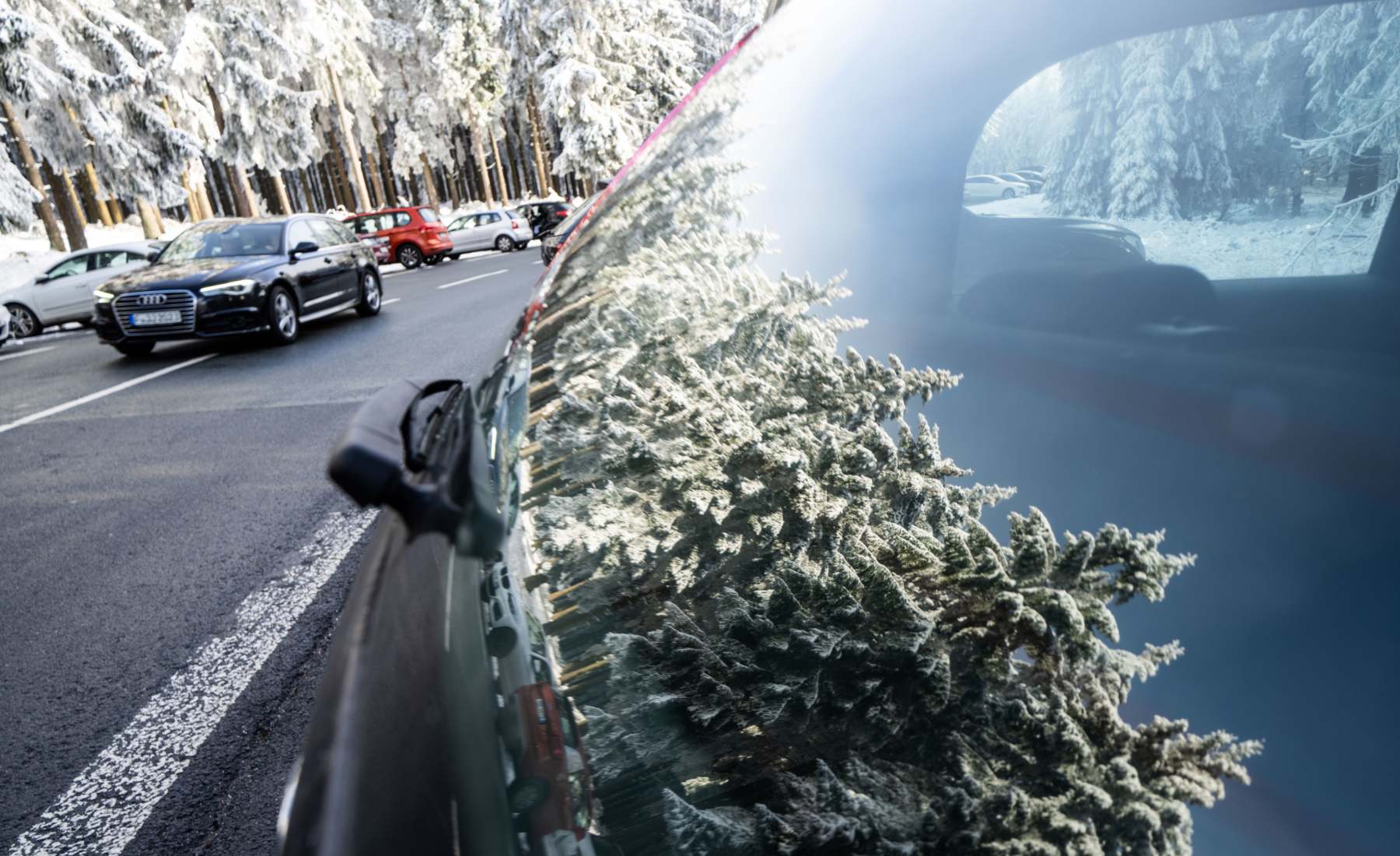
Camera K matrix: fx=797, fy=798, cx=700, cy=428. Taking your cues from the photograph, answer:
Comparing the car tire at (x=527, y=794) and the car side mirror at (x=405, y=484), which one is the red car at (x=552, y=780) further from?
the car side mirror at (x=405, y=484)

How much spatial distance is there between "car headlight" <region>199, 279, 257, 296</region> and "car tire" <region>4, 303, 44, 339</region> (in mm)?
6751

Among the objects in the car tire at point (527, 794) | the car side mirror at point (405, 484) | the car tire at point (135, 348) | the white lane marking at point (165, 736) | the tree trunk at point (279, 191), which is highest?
the tree trunk at point (279, 191)

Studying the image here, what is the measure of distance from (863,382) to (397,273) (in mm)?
21857

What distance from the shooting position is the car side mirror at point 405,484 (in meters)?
0.87

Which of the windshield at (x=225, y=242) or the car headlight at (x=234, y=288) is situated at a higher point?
the windshield at (x=225, y=242)

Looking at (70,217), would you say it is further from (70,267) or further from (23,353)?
(23,353)

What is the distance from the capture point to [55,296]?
13219mm

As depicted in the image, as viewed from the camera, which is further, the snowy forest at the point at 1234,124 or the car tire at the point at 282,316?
the car tire at the point at 282,316

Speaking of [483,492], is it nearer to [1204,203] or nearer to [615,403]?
[615,403]

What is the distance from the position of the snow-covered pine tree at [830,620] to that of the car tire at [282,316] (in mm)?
9596

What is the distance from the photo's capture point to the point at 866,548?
37.3 inches

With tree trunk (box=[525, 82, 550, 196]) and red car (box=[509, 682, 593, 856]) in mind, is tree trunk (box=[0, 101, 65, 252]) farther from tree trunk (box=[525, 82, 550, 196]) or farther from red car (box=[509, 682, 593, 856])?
red car (box=[509, 682, 593, 856])

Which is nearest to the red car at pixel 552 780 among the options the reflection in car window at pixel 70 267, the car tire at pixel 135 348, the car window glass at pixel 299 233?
the car tire at pixel 135 348

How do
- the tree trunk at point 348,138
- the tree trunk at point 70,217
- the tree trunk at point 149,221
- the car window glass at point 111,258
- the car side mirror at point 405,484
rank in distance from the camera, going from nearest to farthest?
1. the car side mirror at point 405,484
2. the car window glass at point 111,258
3. the tree trunk at point 70,217
4. the tree trunk at point 149,221
5. the tree trunk at point 348,138
